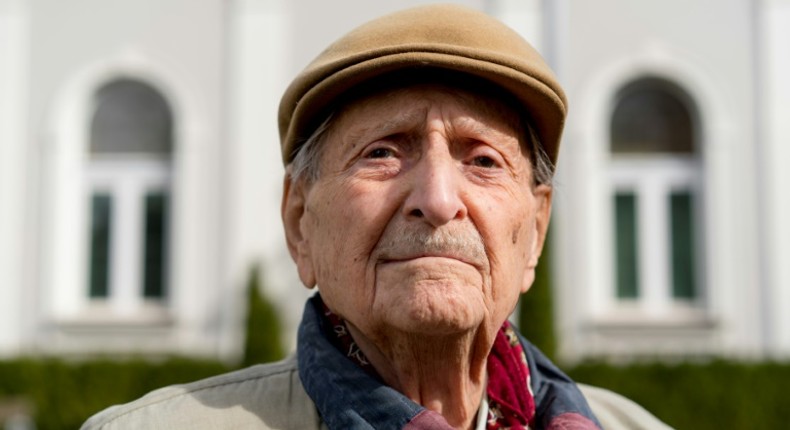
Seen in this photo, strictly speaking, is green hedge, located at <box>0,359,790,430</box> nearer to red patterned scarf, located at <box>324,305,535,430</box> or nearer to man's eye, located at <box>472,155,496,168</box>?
red patterned scarf, located at <box>324,305,535,430</box>

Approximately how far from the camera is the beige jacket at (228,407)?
1.69m

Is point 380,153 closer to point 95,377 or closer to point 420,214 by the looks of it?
point 420,214

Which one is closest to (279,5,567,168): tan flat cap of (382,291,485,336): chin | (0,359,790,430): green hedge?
(382,291,485,336): chin

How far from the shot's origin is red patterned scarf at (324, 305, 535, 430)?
1.78m

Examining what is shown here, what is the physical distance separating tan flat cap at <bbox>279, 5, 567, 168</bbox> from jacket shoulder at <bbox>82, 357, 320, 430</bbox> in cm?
51

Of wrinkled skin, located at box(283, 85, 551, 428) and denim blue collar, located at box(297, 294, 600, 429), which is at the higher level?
wrinkled skin, located at box(283, 85, 551, 428)

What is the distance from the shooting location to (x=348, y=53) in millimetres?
1663

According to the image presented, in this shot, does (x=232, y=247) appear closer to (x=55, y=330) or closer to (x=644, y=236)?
(x=55, y=330)

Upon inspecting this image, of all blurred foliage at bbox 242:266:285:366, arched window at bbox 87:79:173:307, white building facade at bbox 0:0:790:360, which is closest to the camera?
blurred foliage at bbox 242:266:285:366

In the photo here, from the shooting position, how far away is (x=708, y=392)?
8.50 meters

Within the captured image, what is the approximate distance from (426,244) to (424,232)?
Result: 2 centimetres

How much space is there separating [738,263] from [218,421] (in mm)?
8638

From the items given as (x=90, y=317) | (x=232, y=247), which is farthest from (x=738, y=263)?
(x=90, y=317)

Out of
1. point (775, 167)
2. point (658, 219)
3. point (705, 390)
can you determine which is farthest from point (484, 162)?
point (775, 167)
